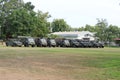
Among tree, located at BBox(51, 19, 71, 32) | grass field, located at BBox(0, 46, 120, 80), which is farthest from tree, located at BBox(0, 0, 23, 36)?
grass field, located at BBox(0, 46, 120, 80)

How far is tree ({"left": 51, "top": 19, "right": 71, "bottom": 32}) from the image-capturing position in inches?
6885

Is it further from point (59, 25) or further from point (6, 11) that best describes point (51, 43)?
point (59, 25)

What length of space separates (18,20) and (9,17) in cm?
342

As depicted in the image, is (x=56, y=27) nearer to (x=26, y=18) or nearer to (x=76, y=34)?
(x=76, y=34)

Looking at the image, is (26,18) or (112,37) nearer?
(26,18)

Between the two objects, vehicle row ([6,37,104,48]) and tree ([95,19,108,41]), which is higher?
tree ([95,19,108,41])

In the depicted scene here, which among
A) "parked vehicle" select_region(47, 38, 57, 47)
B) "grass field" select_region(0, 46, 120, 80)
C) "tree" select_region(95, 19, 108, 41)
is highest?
"tree" select_region(95, 19, 108, 41)

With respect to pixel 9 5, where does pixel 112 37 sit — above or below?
below

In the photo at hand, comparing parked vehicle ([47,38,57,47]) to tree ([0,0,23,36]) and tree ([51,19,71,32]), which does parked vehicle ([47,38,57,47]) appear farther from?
tree ([51,19,71,32])

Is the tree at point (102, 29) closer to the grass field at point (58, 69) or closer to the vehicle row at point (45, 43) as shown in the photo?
the vehicle row at point (45, 43)

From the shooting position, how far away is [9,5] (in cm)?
10606

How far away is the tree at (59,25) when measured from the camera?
175 metres

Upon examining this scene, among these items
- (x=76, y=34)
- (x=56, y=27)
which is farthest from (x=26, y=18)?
(x=56, y=27)

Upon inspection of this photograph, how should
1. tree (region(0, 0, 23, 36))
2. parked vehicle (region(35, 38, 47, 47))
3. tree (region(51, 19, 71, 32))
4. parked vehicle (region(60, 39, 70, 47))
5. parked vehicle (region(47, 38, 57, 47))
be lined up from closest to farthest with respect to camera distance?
parked vehicle (region(35, 38, 47, 47))
parked vehicle (region(47, 38, 57, 47))
parked vehicle (region(60, 39, 70, 47))
tree (region(0, 0, 23, 36))
tree (region(51, 19, 71, 32))
